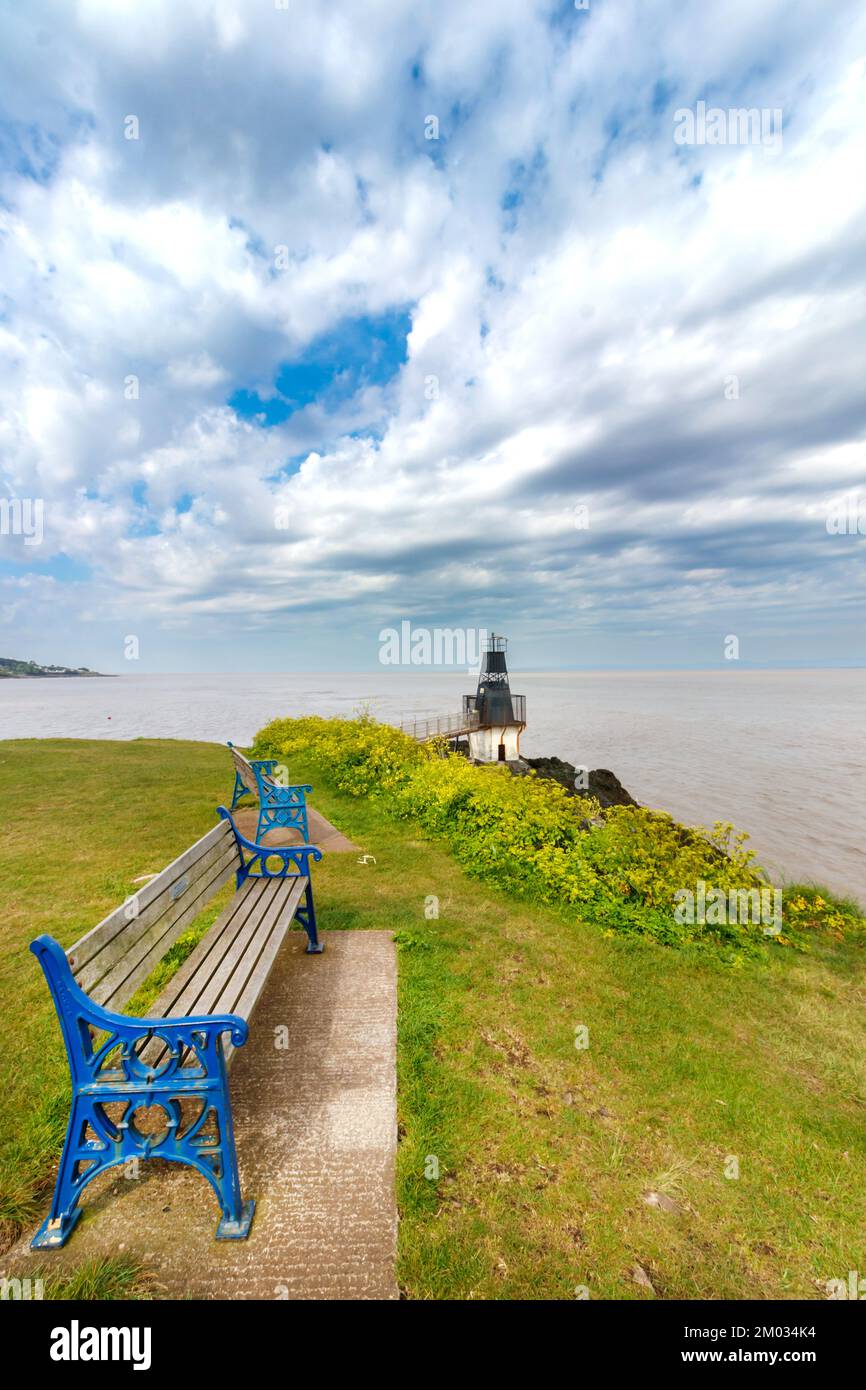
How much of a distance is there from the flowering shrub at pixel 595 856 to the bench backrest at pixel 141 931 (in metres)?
3.71

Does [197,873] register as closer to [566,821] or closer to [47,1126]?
[47,1126]

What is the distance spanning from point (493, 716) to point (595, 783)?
8.90 m

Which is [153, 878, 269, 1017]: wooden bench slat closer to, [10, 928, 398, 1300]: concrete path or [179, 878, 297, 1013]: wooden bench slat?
[179, 878, 297, 1013]: wooden bench slat

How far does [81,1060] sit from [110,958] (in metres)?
0.45

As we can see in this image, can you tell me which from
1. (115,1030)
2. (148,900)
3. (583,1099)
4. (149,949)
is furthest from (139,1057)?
(583,1099)

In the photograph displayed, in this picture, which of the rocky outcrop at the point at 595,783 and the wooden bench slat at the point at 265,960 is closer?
the wooden bench slat at the point at 265,960

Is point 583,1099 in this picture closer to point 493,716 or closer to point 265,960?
point 265,960

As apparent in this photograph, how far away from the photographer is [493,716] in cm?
3011

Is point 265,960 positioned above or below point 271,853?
below

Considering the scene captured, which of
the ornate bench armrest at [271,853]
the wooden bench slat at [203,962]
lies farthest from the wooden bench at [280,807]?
the wooden bench slat at [203,962]

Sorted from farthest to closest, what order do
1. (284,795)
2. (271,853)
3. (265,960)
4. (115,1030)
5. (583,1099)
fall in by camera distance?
(284,795) < (271,853) < (265,960) < (583,1099) < (115,1030)

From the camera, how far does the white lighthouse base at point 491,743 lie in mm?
30172

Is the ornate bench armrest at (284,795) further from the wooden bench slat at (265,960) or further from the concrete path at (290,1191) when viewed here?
the concrete path at (290,1191)

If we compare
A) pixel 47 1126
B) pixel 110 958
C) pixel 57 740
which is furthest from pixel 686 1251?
pixel 57 740
